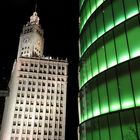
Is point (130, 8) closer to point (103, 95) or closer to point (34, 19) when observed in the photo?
point (103, 95)

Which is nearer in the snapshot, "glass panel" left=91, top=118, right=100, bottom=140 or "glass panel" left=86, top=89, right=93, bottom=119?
"glass panel" left=91, top=118, right=100, bottom=140

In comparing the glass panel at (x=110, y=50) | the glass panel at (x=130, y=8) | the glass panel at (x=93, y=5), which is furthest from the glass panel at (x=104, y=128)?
the glass panel at (x=93, y=5)

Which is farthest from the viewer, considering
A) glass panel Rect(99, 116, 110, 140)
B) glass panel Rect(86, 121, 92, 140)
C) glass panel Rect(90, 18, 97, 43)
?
glass panel Rect(90, 18, 97, 43)

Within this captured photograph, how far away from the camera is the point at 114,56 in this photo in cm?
2944

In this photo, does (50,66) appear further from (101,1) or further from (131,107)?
(131,107)

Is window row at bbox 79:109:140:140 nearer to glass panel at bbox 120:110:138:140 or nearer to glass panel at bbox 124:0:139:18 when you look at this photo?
glass panel at bbox 120:110:138:140

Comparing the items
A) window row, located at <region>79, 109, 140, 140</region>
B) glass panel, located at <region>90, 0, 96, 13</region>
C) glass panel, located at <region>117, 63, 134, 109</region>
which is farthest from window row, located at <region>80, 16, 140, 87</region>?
window row, located at <region>79, 109, 140, 140</region>

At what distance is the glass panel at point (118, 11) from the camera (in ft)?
97.4

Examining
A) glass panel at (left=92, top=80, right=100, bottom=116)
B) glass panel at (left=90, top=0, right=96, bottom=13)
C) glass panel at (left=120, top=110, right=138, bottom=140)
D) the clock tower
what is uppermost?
the clock tower

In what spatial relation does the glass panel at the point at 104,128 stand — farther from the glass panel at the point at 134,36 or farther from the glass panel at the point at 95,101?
the glass panel at the point at 134,36

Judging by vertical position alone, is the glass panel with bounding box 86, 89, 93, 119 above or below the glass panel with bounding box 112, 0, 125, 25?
below

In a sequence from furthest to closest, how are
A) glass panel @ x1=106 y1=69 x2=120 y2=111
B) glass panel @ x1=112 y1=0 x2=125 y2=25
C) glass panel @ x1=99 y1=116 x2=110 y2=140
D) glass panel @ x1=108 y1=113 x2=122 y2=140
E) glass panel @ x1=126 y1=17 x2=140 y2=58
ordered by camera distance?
1. glass panel @ x1=112 y1=0 x2=125 y2=25
2. glass panel @ x1=99 y1=116 x2=110 y2=140
3. glass panel @ x1=106 y1=69 x2=120 y2=111
4. glass panel @ x1=126 y1=17 x2=140 y2=58
5. glass panel @ x1=108 y1=113 x2=122 y2=140

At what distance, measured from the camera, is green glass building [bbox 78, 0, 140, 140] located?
25.5m

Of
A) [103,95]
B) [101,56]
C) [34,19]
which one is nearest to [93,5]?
[101,56]
